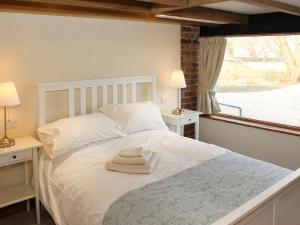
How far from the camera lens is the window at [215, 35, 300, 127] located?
359 cm

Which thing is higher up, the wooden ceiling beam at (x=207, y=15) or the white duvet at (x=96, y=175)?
the wooden ceiling beam at (x=207, y=15)

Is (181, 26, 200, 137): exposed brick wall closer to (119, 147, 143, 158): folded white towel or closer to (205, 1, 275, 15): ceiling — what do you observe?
(205, 1, 275, 15): ceiling

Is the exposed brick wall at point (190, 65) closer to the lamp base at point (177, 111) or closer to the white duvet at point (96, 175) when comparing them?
the lamp base at point (177, 111)

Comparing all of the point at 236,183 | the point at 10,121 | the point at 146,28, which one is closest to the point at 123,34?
the point at 146,28

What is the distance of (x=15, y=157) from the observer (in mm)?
2555

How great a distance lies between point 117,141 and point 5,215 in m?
1.32

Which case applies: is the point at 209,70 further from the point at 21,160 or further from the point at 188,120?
the point at 21,160

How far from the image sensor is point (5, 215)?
2.86 meters

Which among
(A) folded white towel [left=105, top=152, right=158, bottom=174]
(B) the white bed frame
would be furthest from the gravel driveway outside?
(A) folded white towel [left=105, top=152, right=158, bottom=174]

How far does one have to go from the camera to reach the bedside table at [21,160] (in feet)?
8.24

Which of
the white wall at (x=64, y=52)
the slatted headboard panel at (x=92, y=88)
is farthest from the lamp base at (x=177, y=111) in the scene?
the white wall at (x=64, y=52)

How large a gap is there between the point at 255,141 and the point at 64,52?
2651 millimetres

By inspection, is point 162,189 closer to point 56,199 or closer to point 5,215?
point 56,199

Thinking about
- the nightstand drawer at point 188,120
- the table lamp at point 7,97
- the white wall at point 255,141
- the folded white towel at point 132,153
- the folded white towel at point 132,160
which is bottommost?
the white wall at point 255,141
